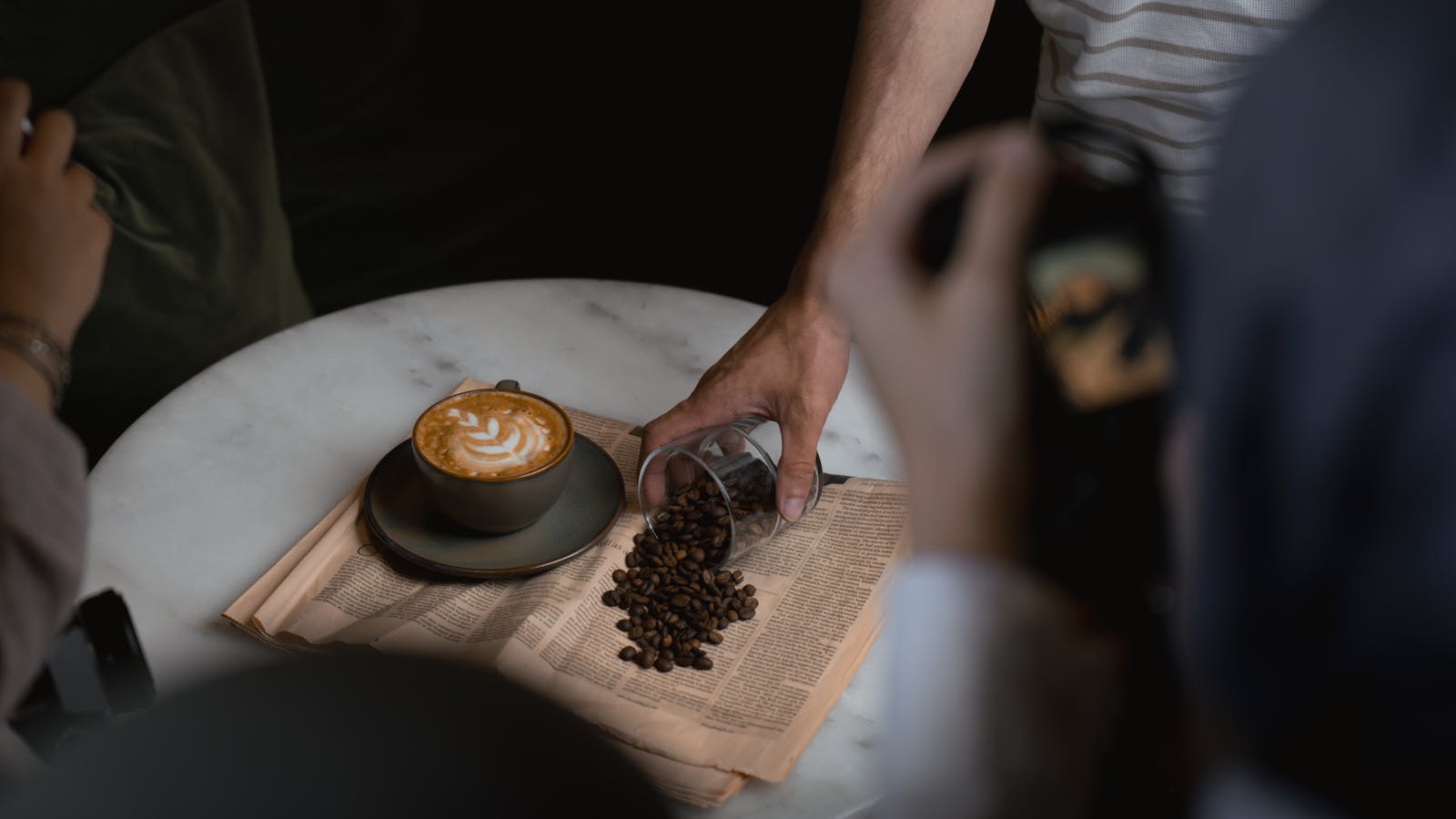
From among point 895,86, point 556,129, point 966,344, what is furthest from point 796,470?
point 556,129

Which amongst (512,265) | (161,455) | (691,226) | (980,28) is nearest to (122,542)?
(161,455)

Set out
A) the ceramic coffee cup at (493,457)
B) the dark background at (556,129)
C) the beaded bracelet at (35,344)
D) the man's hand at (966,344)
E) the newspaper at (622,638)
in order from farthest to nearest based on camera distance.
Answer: the dark background at (556,129)
the ceramic coffee cup at (493,457)
the newspaper at (622,638)
the beaded bracelet at (35,344)
the man's hand at (966,344)

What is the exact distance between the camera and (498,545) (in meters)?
1.03

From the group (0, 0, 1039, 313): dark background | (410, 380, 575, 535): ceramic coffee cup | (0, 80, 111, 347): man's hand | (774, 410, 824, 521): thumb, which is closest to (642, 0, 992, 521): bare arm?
(774, 410, 824, 521): thumb

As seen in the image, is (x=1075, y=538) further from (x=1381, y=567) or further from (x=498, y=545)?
(x=498, y=545)

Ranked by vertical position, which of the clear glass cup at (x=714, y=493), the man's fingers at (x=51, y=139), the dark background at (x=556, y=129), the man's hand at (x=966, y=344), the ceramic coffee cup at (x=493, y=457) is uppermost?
the man's hand at (x=966, y=344)

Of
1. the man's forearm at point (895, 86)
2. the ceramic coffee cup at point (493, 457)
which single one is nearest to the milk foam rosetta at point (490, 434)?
the ceramic coffee cup at point (493, 457)

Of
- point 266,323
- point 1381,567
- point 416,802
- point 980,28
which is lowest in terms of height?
point 266,323

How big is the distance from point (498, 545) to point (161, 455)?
36cm

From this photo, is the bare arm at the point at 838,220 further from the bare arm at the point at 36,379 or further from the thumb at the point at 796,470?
the bare arm at the point at 36,379

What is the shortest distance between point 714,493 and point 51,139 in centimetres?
58

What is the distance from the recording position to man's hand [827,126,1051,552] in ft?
0.76

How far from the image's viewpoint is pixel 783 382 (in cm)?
110

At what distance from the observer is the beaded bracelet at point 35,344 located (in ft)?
1.95
